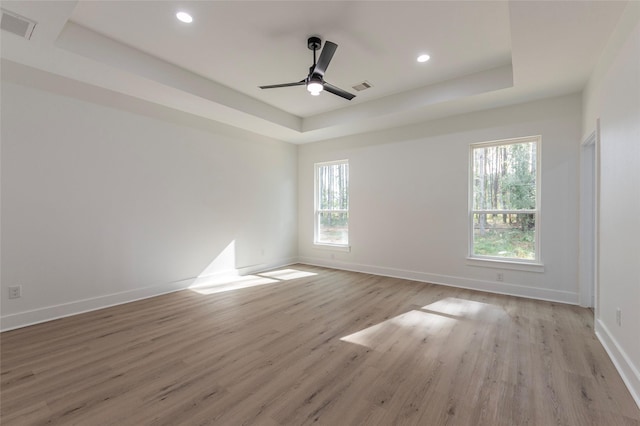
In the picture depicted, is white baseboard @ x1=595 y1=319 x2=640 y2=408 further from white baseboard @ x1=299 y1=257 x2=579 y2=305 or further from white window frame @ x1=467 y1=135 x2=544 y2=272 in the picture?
white window frame @ x1=467 y1=135 x2=544 y2=272

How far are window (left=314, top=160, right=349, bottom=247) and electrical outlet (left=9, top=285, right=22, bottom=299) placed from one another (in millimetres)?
4658

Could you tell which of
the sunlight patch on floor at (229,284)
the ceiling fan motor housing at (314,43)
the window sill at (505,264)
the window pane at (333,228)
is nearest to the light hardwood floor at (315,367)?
the window sill at (505,264)

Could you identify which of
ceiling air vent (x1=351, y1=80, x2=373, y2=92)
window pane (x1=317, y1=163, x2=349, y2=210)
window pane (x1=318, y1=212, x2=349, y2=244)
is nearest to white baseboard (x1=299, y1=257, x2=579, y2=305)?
window pane (x1=318, y1=212, x2=349, y2=244)

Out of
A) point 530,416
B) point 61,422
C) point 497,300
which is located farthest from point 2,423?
point 497,300

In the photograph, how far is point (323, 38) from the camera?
3.00 m

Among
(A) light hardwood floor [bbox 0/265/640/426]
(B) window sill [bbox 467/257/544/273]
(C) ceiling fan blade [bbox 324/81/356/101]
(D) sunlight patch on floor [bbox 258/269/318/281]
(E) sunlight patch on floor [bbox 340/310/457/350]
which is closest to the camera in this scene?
(A) light hardwood floor [bbox 0/265/640/426]

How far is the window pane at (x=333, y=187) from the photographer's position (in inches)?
240

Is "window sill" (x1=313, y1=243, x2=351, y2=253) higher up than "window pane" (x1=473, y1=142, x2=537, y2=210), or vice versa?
"window pane" (x1=473, y1=142, x2=537, y2=210)

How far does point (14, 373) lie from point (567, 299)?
5.87 metres

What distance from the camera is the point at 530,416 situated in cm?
173

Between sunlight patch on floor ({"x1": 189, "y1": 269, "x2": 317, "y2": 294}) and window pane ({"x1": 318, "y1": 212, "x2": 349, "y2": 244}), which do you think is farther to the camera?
window pane ({"x1": 318, "y1": 212, "x2": 349, "y2": 244})

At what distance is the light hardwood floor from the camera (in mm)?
1763

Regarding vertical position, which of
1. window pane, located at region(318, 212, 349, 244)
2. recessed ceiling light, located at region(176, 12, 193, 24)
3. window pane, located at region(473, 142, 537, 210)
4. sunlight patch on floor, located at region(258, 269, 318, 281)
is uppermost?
recessed ceiling light, located at region(176, 12, 193, 24)

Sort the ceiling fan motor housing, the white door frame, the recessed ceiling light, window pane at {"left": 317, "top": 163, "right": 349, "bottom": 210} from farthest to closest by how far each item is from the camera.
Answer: window pane at {"left": 317, "top": 163, "right": 349, "bottom": 210} < the white door frame < the ceiling fan motor housing < the recessed ceiling light
